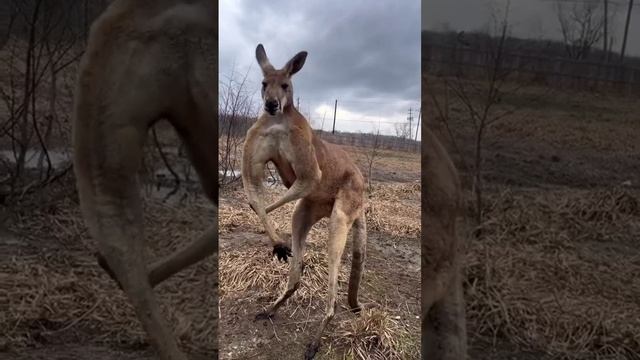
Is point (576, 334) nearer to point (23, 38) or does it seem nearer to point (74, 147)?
point (74, 147)

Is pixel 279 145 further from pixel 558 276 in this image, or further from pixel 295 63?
pixel 558 276

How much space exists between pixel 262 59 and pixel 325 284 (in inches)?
90.8

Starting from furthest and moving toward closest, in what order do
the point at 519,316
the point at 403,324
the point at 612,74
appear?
the point at 403,324 → the point at 612,74 → the point at 519,316

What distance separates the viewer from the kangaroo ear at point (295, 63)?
12.9ft

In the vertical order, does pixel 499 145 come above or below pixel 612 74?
below

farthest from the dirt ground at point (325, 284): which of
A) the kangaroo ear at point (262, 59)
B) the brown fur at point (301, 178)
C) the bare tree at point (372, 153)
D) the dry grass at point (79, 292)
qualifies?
the dry grass at point (79, 292)

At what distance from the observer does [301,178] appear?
13.6ft

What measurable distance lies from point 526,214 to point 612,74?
2.88 feet

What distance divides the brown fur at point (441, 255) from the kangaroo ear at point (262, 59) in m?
1.47

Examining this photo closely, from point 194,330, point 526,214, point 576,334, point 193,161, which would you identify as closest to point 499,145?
point 526,214

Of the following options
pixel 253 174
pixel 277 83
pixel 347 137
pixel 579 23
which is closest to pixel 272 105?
pixel 277 83

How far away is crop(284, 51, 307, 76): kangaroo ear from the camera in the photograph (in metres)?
3.94

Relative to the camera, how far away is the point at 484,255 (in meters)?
2.81

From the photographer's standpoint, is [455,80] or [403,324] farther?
[403,324]
